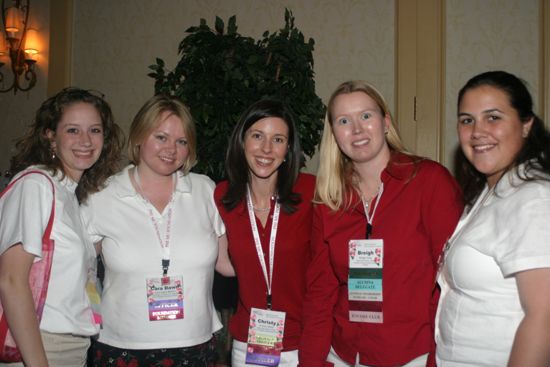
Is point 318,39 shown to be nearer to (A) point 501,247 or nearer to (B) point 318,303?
(B) point 318,303

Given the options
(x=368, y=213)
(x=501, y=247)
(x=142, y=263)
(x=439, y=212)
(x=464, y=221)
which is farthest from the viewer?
(x=142, y=263)

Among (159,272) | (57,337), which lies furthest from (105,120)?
(57,337)

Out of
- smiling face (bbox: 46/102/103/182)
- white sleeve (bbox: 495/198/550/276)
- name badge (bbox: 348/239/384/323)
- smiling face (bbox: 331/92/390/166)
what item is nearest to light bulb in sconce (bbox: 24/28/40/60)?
smiling face (bbox: 46/102/103/182)

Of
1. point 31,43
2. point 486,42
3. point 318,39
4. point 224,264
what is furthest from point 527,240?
point 31,43

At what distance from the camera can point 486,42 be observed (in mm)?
3717

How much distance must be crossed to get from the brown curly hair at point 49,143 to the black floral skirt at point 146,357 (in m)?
0.71

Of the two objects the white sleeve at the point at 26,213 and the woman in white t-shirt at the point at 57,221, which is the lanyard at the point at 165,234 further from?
the white sleeve at the point at 26,213

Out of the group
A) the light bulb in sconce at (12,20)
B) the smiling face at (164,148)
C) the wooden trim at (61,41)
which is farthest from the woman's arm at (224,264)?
the light bulb in sconce at (12,20)

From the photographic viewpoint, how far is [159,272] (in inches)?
85.5

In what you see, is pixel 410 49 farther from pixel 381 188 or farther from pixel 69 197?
pixel 69 197

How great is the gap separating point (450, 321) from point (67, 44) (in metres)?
4.52

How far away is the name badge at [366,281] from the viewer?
1.92m

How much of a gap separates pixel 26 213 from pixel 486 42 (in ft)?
11.3

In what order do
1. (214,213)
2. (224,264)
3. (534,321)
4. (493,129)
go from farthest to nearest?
(224,264), (214,213), (493,129), (534,321)
